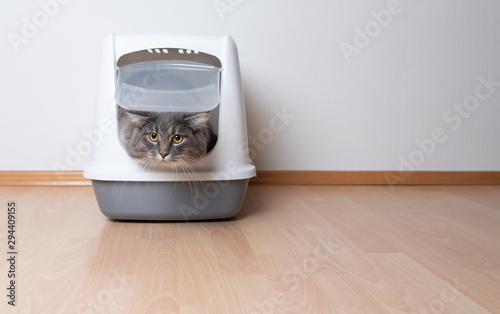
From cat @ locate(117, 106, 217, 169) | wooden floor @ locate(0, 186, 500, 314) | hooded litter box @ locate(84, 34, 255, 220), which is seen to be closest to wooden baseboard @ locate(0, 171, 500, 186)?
wooden floor @ locate(0, 186, 500, 314)

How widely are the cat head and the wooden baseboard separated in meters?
0.74

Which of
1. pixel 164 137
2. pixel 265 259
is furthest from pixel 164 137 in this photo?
pixel 265 259

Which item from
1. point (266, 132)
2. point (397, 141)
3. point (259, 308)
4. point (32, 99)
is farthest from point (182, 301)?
point (397, 141)

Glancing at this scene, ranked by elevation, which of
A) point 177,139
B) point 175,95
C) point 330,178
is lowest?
point 330,178

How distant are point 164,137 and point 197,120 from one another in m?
0.11

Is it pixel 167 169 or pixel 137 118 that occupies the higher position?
pixel 137 118

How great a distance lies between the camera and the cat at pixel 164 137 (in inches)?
49.0

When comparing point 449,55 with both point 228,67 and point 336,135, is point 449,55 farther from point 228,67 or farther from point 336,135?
point 228,67

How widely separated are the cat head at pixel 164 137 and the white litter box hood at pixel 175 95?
4cm

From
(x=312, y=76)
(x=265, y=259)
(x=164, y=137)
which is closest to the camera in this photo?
(x=265, y=259)

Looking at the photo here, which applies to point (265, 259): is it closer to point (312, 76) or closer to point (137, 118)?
point (137, 118)

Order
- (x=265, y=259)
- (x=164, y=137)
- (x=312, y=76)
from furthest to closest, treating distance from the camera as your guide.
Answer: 1. (x=312, y=76)
2. (x=164, y=137)
3. (x=265, y=259)

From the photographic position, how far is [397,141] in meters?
2.09

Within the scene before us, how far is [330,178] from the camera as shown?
2.07m
